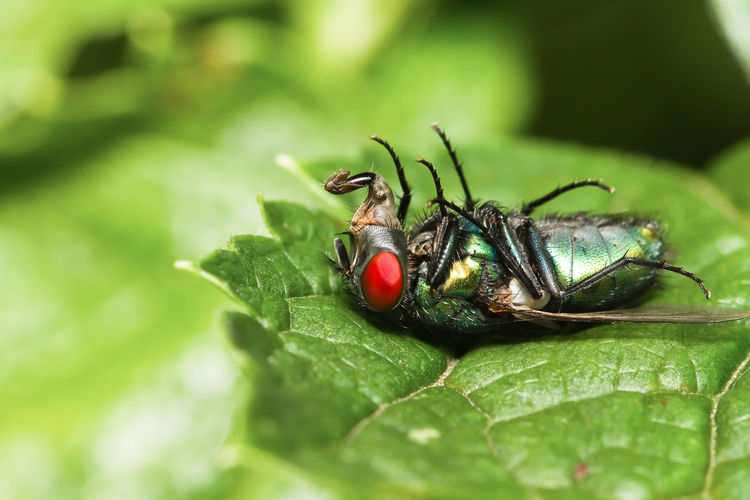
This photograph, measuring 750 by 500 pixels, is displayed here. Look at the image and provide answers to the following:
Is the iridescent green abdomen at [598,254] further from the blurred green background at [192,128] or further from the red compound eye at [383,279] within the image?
the blurred green background at [192,128]

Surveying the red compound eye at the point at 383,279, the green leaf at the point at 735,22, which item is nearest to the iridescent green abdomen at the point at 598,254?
the red compound eye at the point at 383,279

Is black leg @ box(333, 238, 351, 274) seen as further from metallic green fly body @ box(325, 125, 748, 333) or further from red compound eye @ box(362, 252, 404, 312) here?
red compound eye @ box(362, 252, 404, 312)

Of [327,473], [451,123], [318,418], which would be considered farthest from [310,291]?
[451,123]

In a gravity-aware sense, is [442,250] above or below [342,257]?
above

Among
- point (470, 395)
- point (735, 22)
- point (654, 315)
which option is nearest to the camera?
point (470, 395)

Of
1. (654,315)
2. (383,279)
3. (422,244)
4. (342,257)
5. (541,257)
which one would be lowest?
(383,279)

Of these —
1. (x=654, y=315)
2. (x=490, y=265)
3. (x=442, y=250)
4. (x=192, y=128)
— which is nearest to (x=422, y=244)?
(x=442, y=250)

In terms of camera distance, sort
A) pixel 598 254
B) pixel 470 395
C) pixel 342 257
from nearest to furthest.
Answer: pixel 470 395 < pixel 342 257 < pixel 598 254

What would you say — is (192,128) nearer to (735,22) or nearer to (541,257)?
(541,257)

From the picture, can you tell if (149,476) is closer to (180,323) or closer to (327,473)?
(180,323)
